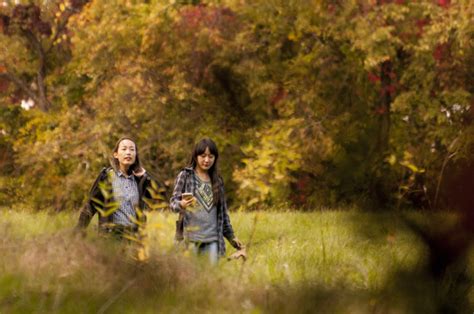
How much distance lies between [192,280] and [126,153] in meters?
3.16

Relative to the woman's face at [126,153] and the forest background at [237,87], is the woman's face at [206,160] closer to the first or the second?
the woman's face at [126,153]

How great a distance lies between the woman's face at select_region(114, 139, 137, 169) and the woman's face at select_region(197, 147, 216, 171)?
551 millimetres

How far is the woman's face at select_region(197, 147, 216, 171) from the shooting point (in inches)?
231

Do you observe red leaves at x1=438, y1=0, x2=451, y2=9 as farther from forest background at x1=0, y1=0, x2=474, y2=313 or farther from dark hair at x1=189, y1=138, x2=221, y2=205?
dark hair at x1=189, y1=138, x2=221, y2=205

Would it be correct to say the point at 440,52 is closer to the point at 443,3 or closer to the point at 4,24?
the point at 443,3

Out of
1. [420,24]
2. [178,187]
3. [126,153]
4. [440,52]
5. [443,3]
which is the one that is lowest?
[178,187]

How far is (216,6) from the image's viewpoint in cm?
1830

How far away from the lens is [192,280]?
3.00 meters

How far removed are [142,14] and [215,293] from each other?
17.0 m

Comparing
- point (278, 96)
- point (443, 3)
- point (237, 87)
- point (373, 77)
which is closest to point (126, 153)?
point (443, 3)

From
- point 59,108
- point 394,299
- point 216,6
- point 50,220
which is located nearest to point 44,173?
point 59,108

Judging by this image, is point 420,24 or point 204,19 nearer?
point 420,24

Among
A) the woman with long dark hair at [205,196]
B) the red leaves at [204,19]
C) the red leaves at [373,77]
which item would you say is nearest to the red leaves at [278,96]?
the red leaves at [204,19]

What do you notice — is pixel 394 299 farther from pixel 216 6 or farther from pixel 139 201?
pixel 216 6
